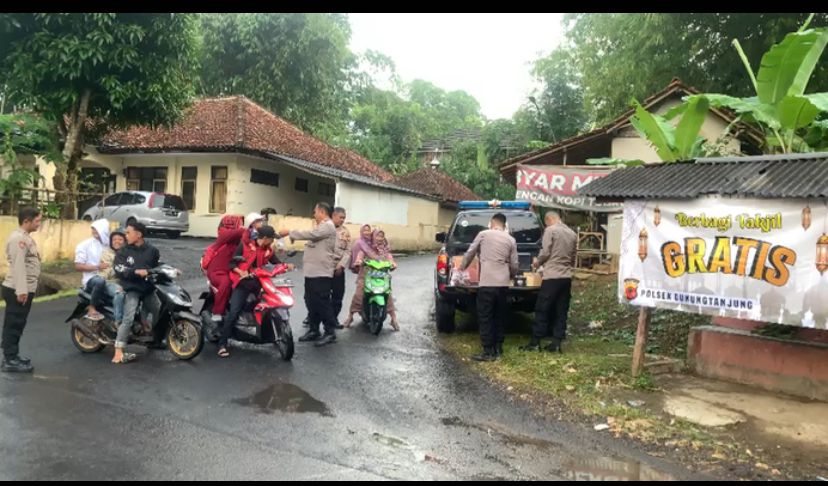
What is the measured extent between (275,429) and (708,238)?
15.2 feet

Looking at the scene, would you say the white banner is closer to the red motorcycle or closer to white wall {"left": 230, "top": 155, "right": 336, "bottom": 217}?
the red motorcycle

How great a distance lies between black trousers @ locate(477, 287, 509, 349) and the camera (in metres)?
7.46

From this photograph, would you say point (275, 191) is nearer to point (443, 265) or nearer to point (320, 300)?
point (443, 265)

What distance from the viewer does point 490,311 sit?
748 centimetres

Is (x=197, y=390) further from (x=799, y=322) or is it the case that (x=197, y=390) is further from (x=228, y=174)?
(x=228, y=174)

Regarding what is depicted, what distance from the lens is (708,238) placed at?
6.38 m

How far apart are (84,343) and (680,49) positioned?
14.4 meters

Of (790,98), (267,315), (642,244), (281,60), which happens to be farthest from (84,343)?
(281,60)

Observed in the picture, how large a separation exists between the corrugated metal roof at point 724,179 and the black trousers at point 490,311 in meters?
1.57

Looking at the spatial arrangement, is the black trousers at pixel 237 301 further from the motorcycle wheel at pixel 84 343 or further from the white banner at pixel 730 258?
the white banner at pixel 730 258

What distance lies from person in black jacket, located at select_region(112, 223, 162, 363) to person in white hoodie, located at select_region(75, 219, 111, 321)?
537 mm

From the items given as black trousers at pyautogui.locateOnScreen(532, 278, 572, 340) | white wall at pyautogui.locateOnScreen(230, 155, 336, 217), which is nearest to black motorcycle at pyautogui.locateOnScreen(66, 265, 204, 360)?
black trousers at pyautogui.locateOnScreen(532, 278, 572, 340)

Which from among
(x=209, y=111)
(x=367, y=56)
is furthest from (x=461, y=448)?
(x=367, y=56)

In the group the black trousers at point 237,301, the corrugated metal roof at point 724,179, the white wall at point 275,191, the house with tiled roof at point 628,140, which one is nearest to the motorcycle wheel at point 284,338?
the black trousers at point 237,301
